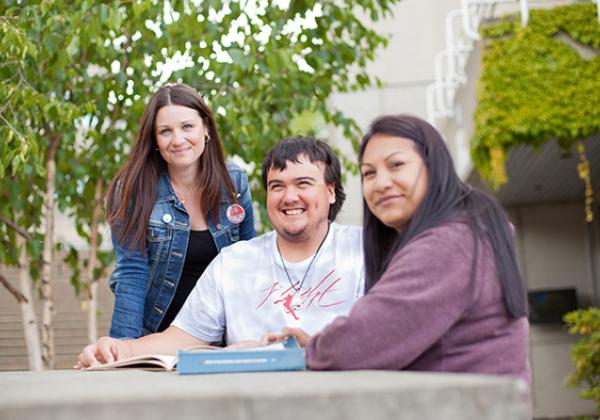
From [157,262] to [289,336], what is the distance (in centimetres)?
119

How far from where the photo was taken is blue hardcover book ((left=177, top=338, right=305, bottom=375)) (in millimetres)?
1630

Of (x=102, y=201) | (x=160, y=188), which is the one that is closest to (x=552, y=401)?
(x=102, y=201)

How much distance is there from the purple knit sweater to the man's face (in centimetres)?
110

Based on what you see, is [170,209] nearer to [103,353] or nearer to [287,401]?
[103,353]

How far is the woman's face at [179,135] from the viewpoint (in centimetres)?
309

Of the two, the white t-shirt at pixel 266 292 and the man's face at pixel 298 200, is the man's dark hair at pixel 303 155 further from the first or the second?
the white t-shirt at pixel 266 292

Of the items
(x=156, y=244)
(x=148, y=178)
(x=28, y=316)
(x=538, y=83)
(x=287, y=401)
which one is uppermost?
(x=538, y=83)

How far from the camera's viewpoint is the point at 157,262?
3.12 meters

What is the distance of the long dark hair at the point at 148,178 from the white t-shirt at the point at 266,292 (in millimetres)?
431

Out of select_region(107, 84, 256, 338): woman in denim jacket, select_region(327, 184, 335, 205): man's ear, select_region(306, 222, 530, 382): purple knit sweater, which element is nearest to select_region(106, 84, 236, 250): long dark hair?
select_region(107, 84, 256, 338): woman in denim jacket

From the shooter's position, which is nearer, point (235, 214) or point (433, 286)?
point (433, 286)

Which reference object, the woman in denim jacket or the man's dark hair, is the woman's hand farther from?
the woman in denim jacket

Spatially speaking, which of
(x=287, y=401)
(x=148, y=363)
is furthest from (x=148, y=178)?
(x=287, y=401)

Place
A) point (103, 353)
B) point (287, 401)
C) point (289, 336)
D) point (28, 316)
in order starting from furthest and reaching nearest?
point (28, 316)
point (103, 353)
point (289, 336)
point (287, 401)
